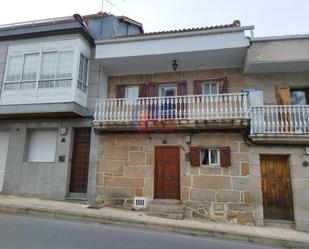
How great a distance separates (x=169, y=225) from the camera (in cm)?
692

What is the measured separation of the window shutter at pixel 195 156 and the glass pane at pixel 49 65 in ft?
20.8

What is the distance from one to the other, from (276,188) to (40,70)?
10.2 m

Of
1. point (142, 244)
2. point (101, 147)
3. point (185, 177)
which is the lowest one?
point (142, 244)

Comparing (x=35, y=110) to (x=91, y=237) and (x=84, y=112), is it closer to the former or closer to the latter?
(x=84, y=112)

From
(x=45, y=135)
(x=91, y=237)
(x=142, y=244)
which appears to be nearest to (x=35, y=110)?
(x=45, y=135)

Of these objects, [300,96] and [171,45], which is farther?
[300,96]

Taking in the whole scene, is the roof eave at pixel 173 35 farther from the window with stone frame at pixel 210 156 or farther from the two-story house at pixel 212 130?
→ the window with stone frame at pixel 210 156

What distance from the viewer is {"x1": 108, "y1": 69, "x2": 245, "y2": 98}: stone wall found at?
964 centimetres

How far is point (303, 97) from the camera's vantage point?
9.45 meters

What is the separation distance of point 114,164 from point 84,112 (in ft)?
8.19

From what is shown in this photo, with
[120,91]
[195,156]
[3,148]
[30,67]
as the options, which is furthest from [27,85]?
[195,156]

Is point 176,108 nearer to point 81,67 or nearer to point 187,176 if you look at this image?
point 187,176

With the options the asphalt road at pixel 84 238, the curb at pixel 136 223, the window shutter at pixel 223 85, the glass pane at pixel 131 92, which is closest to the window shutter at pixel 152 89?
the glass pane at pixel 131 92

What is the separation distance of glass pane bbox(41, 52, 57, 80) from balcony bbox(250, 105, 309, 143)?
311 inches
